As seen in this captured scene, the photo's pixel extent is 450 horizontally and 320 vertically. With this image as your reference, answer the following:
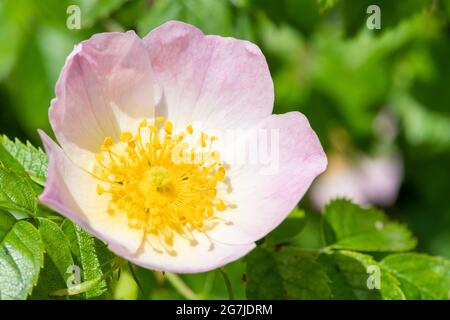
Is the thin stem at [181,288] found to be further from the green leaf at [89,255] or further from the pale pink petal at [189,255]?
the green leaf at [89,255]

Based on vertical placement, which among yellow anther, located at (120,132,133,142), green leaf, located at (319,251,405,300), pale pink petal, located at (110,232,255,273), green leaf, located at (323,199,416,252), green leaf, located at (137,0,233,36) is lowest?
green leaf, located at (319,251,405,300)

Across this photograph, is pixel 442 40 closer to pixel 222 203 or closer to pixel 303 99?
pixel 303 99

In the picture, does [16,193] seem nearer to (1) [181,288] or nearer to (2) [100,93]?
(2) [100,93]

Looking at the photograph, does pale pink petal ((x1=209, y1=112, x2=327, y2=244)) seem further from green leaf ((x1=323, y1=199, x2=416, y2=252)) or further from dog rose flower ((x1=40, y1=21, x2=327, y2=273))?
green leaf ((x1=323, y1=199, x2=416, y2=252))

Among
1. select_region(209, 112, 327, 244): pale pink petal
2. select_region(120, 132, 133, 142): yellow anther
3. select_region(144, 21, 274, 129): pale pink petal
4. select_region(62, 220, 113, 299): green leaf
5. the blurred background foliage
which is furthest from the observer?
the blurred background foliage

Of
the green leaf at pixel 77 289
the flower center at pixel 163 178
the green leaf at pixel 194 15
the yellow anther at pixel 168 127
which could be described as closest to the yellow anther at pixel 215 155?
the flower center at pixel 163 178

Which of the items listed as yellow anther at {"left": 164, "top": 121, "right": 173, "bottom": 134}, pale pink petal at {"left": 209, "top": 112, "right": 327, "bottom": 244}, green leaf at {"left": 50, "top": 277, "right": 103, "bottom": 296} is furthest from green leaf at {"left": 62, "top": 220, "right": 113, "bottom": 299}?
yellow anther at {"left": 164, "top": 121, "right": 173, "bottom": 134}
